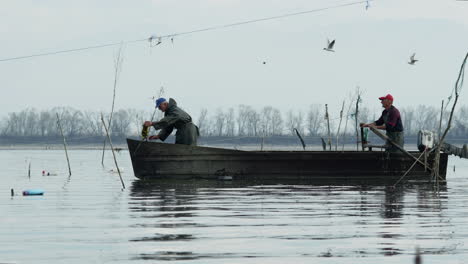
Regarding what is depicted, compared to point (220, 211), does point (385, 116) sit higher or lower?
higher

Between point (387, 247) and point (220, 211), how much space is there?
4.79 m

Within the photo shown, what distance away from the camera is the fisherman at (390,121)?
22.5 meters

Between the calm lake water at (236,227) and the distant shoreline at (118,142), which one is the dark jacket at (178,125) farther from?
the distant shoreline at (118,142)

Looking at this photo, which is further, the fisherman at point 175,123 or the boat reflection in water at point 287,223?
the fisherman at point 175,123

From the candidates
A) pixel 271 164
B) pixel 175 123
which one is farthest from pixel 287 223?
pixel 271 164

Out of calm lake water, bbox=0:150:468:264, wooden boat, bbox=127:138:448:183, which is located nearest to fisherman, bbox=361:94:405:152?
wooden boat, bbox=127:138:448:183

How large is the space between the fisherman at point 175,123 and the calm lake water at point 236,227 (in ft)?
9.86

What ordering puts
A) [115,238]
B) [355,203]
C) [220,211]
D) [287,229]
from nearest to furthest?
[115,238], [287,229], [220,211], [355,203]

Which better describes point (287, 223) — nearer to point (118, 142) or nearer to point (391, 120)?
point (391, 120)

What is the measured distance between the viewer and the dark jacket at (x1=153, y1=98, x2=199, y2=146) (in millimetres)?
22672

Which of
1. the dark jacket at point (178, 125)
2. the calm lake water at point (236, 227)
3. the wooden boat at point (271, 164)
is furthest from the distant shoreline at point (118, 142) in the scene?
the calm lake water at point (236, 227)

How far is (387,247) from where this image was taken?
1034 centimetres

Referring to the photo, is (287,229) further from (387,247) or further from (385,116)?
(385,116)

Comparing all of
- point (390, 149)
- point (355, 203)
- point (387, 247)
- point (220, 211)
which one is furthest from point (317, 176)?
point (387, 247)
